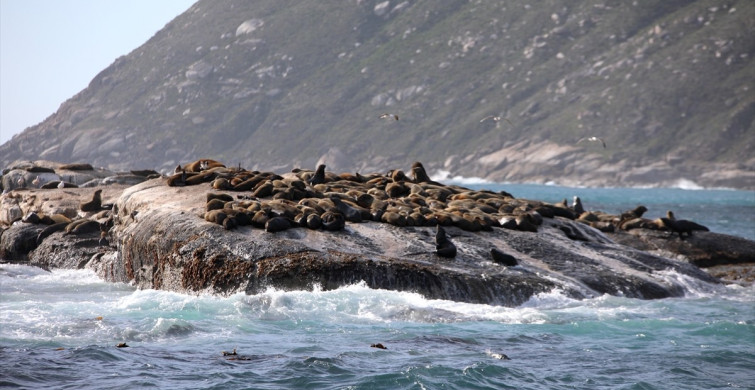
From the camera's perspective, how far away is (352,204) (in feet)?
72.3

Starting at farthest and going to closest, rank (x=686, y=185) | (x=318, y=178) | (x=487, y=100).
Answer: (x=487, y=100) < (x=686, y=185) < (x=318, y=178)

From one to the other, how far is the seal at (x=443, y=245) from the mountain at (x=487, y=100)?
125 m

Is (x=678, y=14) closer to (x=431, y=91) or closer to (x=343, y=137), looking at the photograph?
(x=431, y=91)

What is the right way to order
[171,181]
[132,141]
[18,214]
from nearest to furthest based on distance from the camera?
[171,181] < [18,214] < [132,141]

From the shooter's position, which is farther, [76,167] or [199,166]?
[76,167]

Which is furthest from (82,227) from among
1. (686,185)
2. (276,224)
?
(686,185)

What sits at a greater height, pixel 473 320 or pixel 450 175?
pixel 450 175

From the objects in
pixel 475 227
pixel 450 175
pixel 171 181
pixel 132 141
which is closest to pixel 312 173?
pixel 171 181

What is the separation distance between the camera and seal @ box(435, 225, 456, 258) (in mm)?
19766

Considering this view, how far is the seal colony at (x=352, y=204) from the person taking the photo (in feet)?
66.0

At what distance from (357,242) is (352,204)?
94.2 inches

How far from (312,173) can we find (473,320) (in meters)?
10.0

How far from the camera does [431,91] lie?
173125 mm

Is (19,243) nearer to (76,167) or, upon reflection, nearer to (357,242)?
(76,167)
